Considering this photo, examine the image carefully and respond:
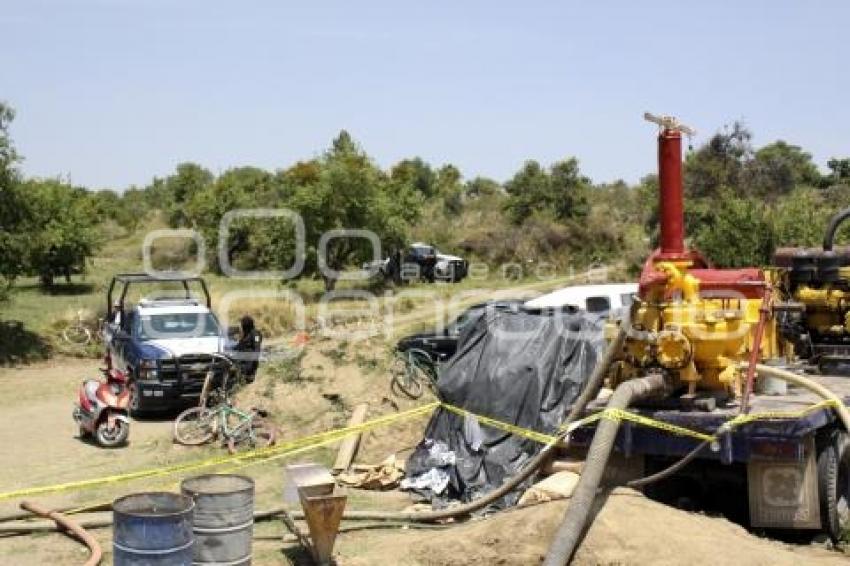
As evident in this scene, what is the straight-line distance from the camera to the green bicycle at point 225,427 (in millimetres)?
12352

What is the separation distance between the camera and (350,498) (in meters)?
10.2

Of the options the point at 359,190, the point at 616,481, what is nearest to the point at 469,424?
the point at 616,481

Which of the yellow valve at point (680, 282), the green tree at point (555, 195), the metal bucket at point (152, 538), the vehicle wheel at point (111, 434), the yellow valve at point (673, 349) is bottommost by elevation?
the vehicle wheel at point (111, 434)

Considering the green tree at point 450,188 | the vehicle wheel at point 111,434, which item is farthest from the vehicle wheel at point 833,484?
the green tree at point 450,188

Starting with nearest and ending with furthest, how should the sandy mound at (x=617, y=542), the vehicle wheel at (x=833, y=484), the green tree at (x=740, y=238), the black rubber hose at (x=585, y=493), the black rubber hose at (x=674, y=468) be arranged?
the black rubber hose at (x=585, y=493) < the sandy mound at (x=617, y=542) < the black rubber hose at (x=674, y=468) < the vehicle wheel at (x=833, y=484) < the green tree at (x=740, y=238)

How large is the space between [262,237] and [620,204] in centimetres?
2935

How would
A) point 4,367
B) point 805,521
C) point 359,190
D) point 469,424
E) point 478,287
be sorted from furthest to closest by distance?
point 478,287 → point 359,190 → point 4,367 → point 469,424 → point 805,521

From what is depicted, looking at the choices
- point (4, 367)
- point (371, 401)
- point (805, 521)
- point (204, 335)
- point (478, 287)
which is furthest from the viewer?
point (478, 287)

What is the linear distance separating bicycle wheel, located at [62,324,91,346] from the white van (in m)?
11.8

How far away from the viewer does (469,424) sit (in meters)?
10.8

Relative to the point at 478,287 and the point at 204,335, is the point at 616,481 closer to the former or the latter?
the point at 204,335

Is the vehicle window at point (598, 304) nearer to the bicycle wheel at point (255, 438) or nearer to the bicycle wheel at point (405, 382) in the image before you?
the bicycle wheel at point (405, 382)

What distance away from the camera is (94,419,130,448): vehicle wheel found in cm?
1307

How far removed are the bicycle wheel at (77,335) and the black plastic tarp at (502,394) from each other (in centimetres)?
1452
